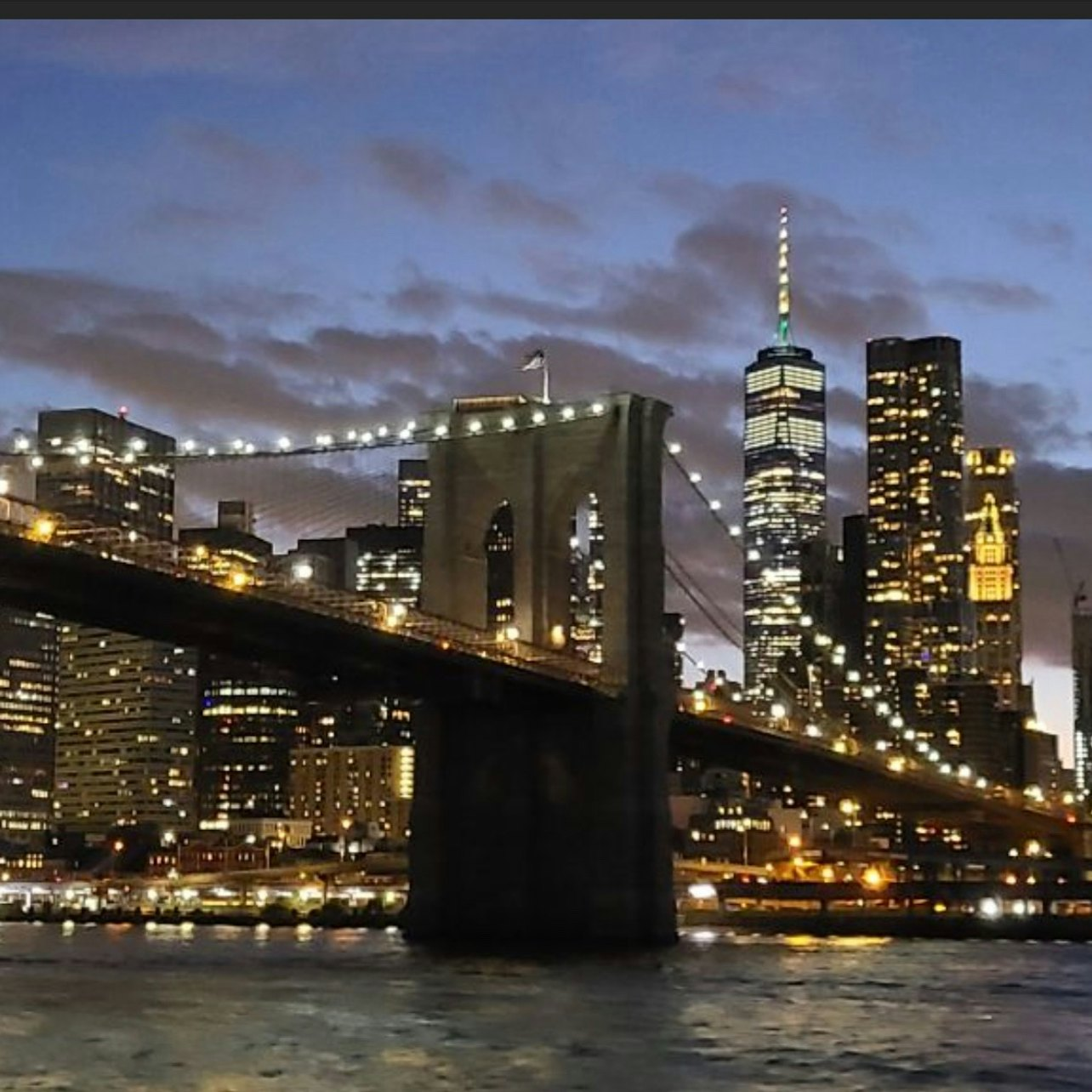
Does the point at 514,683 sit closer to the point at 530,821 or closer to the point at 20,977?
the point at 530,821

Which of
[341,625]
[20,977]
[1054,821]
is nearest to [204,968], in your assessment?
[20,977]

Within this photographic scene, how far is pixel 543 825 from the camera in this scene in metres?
66.8

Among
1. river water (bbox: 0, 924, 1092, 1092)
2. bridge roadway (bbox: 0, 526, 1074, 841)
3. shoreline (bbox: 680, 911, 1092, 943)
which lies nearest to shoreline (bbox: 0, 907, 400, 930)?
shoreline (bbox: 680, 911, 1092, 943)

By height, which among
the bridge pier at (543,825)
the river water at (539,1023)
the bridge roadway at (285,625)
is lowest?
the river water at (539,1023)

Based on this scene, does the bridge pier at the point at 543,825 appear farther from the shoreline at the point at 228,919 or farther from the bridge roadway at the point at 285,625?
the shoreline at the point at 228,919

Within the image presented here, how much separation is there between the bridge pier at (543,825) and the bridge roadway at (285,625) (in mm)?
1530

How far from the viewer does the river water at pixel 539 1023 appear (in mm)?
32125

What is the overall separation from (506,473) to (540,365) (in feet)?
14.2

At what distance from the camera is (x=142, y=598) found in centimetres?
5569

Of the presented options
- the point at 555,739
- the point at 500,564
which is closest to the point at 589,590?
Answer: the point at 500,564

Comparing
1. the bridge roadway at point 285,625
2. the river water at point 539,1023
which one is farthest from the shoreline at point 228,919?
the river water at point 539,1023

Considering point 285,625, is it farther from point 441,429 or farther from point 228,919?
point 228,919

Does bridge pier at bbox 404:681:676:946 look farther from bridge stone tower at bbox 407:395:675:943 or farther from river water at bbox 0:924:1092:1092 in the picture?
river water at bbox 0:924:1092:1092

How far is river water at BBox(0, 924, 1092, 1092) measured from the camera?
3212 centimetres
